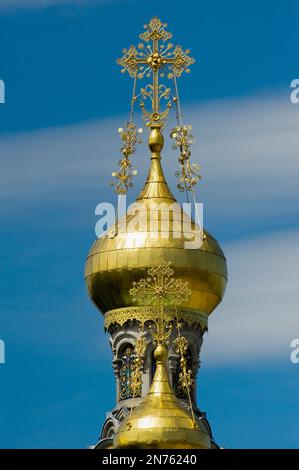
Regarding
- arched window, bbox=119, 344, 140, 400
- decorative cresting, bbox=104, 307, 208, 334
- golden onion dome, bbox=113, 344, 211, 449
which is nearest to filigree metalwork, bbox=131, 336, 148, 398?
arched window, bbox=119, 344, 140, 400

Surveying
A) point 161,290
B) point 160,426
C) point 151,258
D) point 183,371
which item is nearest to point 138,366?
point 183,371

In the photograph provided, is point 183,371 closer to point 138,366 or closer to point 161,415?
point 138,366

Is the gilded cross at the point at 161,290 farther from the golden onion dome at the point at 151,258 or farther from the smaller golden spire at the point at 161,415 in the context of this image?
the golden onion dome at the point at 151,258

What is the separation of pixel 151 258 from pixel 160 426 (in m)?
6.87

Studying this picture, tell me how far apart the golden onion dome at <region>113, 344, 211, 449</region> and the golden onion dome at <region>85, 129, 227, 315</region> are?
5.34 m

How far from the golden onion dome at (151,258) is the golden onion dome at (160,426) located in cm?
534

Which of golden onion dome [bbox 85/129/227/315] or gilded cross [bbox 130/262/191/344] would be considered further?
golden onion dome [bbox 85/129/227/315]

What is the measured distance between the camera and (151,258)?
73625 mm

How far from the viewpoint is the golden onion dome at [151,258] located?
73.8 metres

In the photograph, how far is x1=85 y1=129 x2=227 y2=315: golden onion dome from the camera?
2904 inches

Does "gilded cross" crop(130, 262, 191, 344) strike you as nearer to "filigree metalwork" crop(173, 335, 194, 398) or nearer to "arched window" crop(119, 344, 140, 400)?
"filigree metalwork" crop(173, 335, 194, 398)

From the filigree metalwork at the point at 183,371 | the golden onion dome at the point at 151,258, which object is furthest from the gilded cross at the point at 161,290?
the golden onion dome at the point at 151,258
